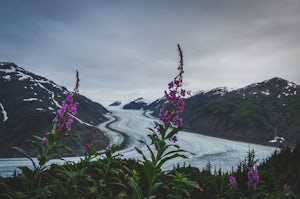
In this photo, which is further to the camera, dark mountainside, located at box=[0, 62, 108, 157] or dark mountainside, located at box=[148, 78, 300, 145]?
dark mountainside, located at box=[148, 78, 300, 145]

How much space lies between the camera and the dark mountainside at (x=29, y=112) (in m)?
44.9

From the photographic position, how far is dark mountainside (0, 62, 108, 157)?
147 feet

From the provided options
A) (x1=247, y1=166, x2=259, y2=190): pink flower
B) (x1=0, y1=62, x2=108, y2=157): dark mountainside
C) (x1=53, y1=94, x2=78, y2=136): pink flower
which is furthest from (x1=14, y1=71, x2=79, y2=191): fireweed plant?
(x1=0, y1=62, x2=108, y2=157): dark mountainside

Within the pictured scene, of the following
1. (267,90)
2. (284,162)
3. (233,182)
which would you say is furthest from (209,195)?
(267,90)

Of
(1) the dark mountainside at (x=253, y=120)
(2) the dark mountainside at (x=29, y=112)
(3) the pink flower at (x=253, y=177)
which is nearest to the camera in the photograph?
(3) the pink flower at (x=253, y=177)

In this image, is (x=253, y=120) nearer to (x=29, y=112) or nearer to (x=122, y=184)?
(x=29, y=112)

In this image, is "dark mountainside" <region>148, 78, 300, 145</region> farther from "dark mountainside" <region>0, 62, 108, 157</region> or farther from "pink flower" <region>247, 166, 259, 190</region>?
"pink flower" <region>247, 166, 259, 190</region>

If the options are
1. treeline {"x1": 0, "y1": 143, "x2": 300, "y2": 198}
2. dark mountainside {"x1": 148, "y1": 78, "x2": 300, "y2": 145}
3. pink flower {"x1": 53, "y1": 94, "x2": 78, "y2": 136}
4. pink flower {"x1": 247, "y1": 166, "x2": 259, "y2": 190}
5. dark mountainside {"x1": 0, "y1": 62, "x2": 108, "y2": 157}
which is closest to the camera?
treeline {"x1": 0, "y1": 143, "x2": 300, "y2": 198}

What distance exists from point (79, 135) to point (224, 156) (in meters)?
25.2

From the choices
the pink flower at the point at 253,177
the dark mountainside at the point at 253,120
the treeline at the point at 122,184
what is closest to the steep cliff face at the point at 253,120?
the dark mountainside at the point at 253,120

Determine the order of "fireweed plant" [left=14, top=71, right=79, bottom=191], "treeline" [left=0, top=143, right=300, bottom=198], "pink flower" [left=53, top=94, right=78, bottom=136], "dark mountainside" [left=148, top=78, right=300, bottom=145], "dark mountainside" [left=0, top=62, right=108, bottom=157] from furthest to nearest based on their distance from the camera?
"dark mountainside" [left=148, top=78, right=300, bottom=145]
"dark mountainside" [left=0, top=62, right=108, bottom=157]
"pink flower" [left=53, top=94, right=78, bottom=136]
"treeline" [left=0, top=143, right=300, bottom=198]
"fireweed plant" [left=14, top=71, right=79, bottom=191]

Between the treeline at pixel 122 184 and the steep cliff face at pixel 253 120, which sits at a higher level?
the steep cliff face at pixel 253 120

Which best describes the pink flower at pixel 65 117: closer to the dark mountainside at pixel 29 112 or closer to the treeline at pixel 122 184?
the treeline at pixel 122 184

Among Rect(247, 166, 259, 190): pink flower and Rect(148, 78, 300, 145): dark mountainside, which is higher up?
Rect(148, 78, 300, 145): dark mountainside
